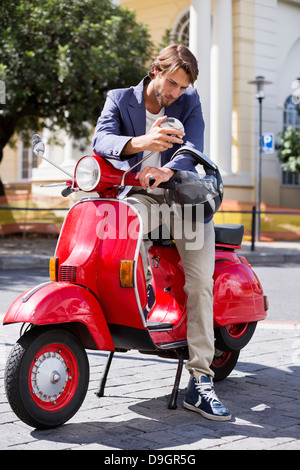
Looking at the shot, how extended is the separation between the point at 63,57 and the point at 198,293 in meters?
11.6

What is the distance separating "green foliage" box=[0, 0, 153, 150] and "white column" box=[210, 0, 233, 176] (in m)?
5.42

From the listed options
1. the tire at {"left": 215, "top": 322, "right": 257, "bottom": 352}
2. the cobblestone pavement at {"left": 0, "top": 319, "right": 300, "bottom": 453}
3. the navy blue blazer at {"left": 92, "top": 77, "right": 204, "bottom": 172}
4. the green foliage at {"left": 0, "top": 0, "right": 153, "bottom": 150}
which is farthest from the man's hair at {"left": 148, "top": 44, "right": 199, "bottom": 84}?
the green foliage at {"left": 0, "top": 0, "right": 153, "bottom": 150}

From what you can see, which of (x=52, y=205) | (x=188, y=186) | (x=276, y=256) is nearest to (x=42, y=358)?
(x=188, y=186)

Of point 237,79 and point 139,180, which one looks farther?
point 237,79

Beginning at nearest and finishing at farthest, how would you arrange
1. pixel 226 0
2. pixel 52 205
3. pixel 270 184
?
pixel 52 205 → pixel 226 0 → pixel 270 184

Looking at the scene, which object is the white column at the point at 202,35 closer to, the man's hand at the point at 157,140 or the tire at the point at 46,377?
the man's hand at the point at 157,140

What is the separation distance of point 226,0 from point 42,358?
1972cm

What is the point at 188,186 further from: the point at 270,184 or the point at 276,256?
the point at 270,184

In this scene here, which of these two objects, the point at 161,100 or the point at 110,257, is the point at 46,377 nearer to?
the point at 110,257

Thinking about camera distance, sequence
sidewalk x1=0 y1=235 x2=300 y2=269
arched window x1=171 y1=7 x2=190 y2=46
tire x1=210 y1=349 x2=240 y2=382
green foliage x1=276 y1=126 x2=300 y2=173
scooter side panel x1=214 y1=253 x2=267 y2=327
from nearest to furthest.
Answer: scooter side panel x1=214 y1=253 x2=267 y2=327 → tire x1=210 y1=349 x2=240 y2=382 → sidewalk x1=0 y1=235 x2=300 y2=269 → green foliage x1=276 y1=126 x2=300 y2=173 → arched window x1=171 y1=7 x2=190 y2=46

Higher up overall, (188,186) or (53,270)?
(188,186)

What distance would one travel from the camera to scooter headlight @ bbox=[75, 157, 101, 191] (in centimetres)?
327

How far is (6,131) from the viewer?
54.8 feet

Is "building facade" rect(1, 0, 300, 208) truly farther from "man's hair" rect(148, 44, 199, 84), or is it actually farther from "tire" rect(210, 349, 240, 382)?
"man's hair" rect(148, 44, 199, 84)
